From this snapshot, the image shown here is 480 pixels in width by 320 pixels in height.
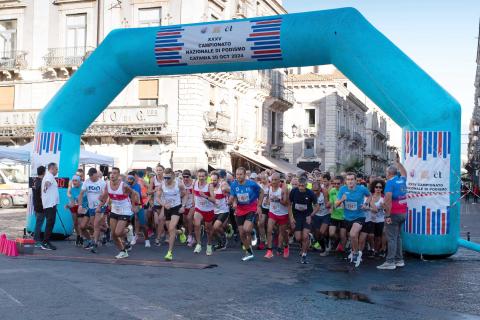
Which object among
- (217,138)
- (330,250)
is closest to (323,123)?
(217,138)

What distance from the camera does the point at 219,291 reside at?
27.0 feet

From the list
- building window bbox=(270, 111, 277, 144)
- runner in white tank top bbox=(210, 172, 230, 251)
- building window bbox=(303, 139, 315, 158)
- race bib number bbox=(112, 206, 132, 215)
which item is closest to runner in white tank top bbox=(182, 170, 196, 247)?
runner in white tank top bbox=(210, 172, 230, 251)

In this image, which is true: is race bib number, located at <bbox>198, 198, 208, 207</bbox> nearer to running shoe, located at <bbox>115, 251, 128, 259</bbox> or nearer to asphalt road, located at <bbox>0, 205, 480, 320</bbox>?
asphalt road, located at <bbox>0, 205, 480, 320</bbox>

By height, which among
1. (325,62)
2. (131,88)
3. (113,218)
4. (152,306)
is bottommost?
(152,306)

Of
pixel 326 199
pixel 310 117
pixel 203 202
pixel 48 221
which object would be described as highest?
pixel 310 117

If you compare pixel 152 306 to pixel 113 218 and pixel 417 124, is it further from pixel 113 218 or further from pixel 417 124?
pixel 417 124

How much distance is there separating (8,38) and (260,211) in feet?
81.5

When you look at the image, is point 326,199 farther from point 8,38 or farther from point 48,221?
point 8,38

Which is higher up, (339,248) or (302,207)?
(302,207)

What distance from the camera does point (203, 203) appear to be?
40.9 ft

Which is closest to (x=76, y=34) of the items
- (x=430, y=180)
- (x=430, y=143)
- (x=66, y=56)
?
(x=66, y=56)

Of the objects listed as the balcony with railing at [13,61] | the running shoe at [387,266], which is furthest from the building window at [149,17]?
the running shoe at [387,266]

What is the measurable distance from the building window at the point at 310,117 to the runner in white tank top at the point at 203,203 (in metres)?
42.8

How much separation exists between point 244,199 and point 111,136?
1984 cm
